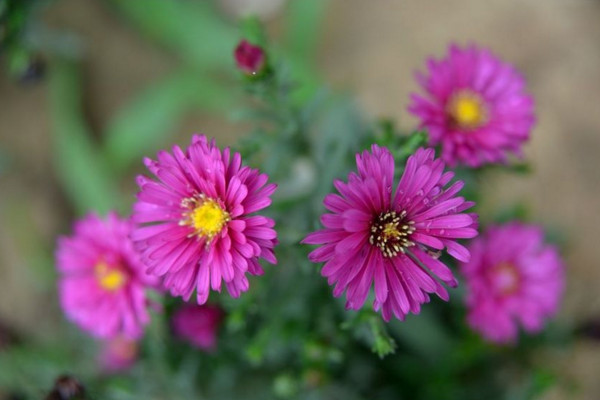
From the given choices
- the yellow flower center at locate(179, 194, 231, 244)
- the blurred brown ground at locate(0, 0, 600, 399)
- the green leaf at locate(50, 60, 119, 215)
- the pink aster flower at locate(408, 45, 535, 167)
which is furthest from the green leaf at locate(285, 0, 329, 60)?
the yellow flower center at locate(179, 194, 231, 244)

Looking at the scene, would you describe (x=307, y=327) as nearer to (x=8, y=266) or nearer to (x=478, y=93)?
(x=478, y=93)

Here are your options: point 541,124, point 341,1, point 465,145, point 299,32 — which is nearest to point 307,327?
point 465,145

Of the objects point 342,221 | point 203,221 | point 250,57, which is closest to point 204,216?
point 203,221

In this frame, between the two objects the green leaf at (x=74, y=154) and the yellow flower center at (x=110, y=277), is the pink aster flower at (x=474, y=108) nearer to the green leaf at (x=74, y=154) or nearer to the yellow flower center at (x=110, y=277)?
the yellow flower center at (x=110, y=277)

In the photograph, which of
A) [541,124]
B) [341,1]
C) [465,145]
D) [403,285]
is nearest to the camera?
[403,285]

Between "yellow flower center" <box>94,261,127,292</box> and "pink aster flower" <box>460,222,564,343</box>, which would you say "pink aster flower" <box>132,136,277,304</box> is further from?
"pink aster flower" <box>460,222,564,343</box>

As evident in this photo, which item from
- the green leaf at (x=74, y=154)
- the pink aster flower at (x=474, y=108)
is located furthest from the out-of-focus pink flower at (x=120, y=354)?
the pink aster flower at (x=474, y=108)

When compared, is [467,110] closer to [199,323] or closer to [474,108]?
[474,108]
